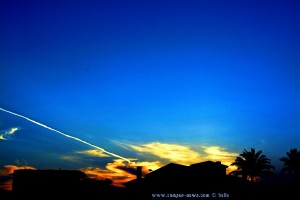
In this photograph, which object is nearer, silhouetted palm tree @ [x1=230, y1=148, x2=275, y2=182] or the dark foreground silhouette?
the dark foreground silhouette

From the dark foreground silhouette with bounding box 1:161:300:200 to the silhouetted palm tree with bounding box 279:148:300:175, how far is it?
19.5 meters

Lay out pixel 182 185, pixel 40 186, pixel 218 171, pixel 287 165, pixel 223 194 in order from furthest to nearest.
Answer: pixel 287 165 < pixel 218 171 < pixel 40 186 < pixel 182 185 < pixel 223 194

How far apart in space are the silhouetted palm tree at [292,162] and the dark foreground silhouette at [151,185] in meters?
19.5

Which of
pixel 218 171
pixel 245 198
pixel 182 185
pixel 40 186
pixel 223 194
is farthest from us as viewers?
pixel 218 171

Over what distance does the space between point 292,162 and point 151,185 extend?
35440mm

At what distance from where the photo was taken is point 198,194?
3825 cm

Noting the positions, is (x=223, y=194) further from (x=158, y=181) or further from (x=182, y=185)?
(x=158, y=181)

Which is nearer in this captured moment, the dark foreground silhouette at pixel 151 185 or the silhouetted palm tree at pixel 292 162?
the dark foreground silhouette at pixel 151 185

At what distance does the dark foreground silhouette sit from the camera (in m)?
38.6

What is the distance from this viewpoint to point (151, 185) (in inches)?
1662

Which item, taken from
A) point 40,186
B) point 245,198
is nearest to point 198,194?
point 245,198

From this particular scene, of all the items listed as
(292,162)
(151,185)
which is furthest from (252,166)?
(151,185)

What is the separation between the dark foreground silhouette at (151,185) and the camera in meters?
38.6

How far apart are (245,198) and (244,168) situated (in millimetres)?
30500
